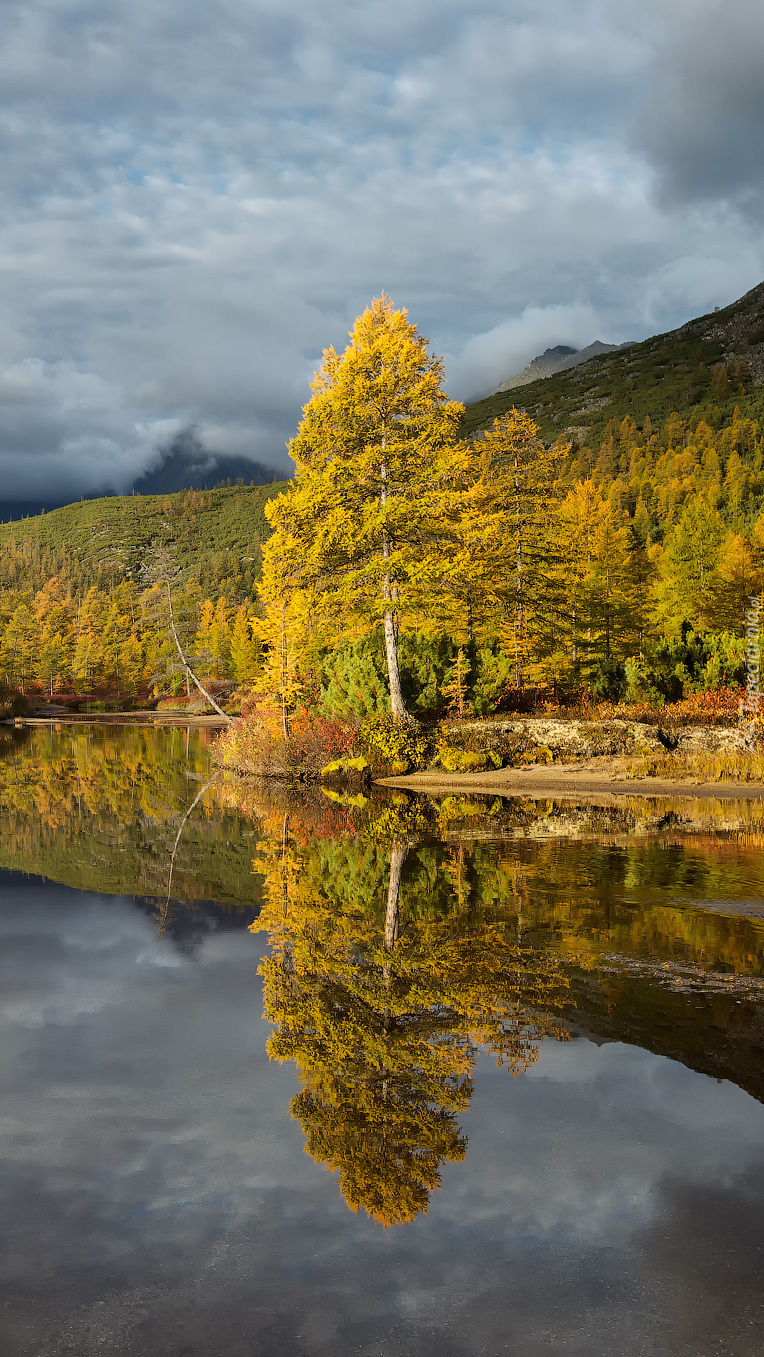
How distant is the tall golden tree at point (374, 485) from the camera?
25.5 meters

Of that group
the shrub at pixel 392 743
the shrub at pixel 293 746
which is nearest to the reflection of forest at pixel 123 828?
the shrub at pixel 293 746

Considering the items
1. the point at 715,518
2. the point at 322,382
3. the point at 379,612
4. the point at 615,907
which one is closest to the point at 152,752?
the point at 379,612

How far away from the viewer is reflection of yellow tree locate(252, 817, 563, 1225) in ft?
15.3

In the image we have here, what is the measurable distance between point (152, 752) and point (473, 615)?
16201 millimetres

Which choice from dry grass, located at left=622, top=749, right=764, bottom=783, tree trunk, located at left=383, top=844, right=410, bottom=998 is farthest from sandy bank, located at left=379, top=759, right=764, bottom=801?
tree trunk, located at left=383, top=844, right=410, bottom=998

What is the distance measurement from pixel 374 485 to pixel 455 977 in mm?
20811

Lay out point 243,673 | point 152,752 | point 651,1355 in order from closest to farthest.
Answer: point 651,1355, point 152,752, point 243,673

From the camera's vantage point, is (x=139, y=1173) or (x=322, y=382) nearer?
(x=139, y=1173)

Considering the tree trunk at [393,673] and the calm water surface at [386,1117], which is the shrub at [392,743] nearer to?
the tree trunk at [393,673]

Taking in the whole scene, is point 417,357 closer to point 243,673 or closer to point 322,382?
point 322,382

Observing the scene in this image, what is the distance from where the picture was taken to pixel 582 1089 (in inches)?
213

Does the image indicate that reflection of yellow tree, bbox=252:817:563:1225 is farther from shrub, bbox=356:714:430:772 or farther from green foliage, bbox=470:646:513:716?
green foliage, bbox=470:646:513:716

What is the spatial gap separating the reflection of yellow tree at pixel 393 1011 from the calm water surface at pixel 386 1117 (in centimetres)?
3

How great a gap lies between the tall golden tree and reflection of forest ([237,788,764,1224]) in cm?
1395
